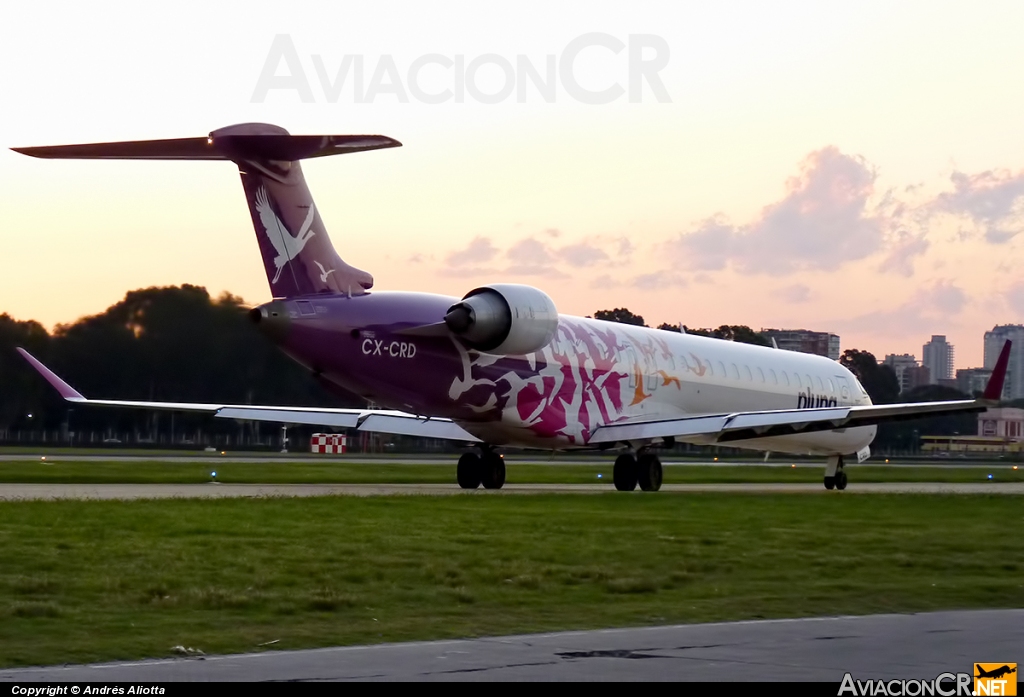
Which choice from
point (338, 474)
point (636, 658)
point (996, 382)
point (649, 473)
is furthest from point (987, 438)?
point (636, 658)

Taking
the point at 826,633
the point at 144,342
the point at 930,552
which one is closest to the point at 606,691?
the point at 826,633

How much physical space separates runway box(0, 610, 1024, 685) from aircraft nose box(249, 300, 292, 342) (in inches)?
647

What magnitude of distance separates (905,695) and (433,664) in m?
3.01

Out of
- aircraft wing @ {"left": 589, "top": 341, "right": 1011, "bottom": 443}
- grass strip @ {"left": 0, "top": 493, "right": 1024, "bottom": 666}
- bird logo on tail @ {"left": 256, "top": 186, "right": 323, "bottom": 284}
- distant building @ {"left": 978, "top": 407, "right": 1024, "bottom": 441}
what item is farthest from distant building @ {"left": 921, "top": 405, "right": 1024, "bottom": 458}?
grass strip @ {"left": 0, "top": 493, "right": 1024, "bottom": 666}

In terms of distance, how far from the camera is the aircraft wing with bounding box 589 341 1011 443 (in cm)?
2908

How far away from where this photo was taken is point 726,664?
9.69 metres

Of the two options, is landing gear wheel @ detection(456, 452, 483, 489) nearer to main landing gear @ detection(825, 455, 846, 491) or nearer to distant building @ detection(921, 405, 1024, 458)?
main landing gear @ detection(825, 455, 846, 491)

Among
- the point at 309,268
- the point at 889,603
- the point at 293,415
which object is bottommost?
the point at 889,603

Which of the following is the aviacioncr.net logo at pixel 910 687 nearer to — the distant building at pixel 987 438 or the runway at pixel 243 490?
the runway at pixel 243 490

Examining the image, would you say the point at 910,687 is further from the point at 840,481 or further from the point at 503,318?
the point at 840,481

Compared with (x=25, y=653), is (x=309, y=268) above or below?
above

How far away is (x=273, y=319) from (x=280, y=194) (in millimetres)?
2386

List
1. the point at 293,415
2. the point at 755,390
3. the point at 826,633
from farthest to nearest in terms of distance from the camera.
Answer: the point at 755,390 → the point at 293,415 → the point at 826,633

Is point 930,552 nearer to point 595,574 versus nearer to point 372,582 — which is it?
point 595,574
